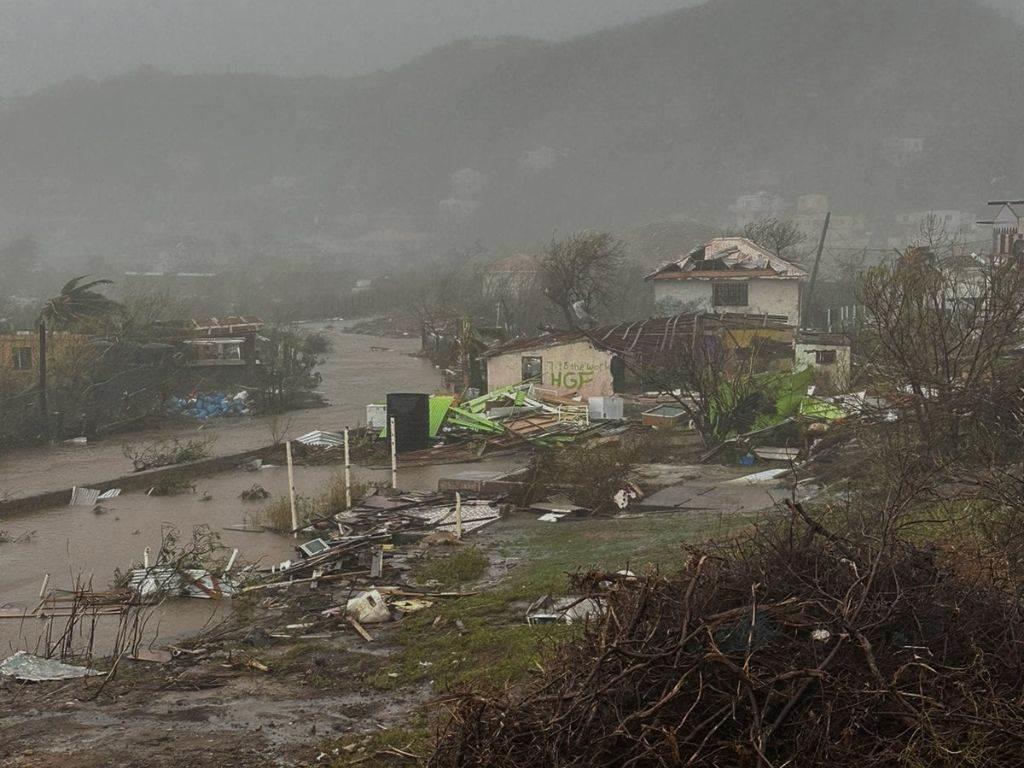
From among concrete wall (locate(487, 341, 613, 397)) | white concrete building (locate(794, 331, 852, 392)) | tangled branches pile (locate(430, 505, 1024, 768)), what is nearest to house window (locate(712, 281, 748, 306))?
white concrete building (locate(794, 331, 852, 392))

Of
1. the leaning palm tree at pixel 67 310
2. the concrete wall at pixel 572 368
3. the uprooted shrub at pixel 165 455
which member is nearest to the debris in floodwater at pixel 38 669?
the uprooted shrub at pixel 165 455

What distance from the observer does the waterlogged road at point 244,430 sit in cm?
1975

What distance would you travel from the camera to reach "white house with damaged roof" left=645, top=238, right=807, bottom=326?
31234mm

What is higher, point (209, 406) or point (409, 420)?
point (209, 406)

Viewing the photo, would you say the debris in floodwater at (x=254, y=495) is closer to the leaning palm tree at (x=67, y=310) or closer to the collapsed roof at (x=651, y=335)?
the leaning palm tree at (x=67, y=310)

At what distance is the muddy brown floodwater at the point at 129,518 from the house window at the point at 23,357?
347 cm

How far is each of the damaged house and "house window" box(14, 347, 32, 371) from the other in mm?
10717

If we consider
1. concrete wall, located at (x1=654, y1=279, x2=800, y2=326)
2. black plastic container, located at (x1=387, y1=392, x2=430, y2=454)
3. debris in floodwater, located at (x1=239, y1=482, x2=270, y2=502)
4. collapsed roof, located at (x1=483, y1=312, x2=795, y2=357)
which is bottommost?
debris in floodwater, located at (x1=239, y1=482, x2=270, y2=502)

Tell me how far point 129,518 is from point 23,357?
11.2m

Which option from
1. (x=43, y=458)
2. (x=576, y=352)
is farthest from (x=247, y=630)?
(x=576, y=352)

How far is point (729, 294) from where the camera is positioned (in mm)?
31859

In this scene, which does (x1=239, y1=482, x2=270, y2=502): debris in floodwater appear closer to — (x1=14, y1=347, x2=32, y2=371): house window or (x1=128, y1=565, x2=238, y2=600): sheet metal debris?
(x1=128, y1=565, x2=238, y2=600): sheet metal debris

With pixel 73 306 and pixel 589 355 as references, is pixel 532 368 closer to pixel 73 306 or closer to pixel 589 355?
pixel 589 355

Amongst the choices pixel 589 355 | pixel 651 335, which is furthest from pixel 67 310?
pixel 651 335
